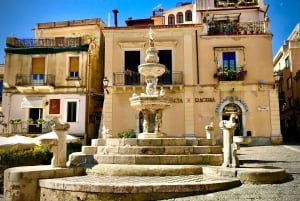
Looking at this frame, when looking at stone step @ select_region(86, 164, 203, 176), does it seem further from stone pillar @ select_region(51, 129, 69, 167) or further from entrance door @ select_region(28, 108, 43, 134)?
entrance door @ select_region(28, 108, 43, 134)

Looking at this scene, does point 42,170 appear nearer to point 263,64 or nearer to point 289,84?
point 263,64

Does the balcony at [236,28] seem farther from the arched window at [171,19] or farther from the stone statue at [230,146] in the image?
the stone statue at [230,146]

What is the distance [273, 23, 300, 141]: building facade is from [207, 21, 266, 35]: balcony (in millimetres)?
8057

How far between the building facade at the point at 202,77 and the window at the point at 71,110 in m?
2.80

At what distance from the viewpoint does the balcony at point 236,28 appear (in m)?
22.2

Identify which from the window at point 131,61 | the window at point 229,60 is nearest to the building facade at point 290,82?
the window at point 229,60

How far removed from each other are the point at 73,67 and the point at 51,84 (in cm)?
216

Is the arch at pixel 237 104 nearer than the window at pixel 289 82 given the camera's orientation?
Yes

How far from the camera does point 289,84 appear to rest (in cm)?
3112

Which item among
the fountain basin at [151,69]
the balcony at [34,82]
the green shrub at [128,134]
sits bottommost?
the green shrub at [128,134]

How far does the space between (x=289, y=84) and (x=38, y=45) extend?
24.4 metres

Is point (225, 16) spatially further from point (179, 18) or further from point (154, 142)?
point (154, 142)

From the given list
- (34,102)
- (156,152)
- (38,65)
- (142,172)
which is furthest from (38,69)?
(142,172)

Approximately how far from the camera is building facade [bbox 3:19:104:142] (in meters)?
22.9
